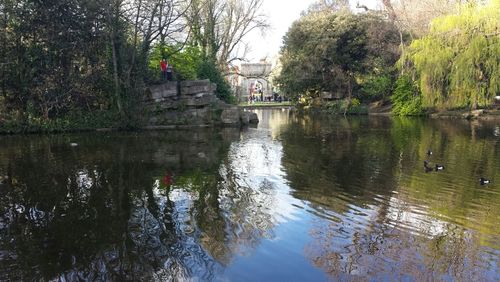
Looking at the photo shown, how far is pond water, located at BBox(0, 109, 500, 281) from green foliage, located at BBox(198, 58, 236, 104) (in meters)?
16.7

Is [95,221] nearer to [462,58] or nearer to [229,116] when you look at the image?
[229,116]

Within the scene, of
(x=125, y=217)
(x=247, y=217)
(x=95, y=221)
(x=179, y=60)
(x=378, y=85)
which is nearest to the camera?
(x=95, y=221)

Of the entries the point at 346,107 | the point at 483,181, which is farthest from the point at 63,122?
the point at 346,107

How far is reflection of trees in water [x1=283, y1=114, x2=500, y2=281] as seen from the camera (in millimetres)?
5461

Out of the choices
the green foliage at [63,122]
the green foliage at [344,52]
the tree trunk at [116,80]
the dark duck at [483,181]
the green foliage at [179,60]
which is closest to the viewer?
the dark duck at [483,181]

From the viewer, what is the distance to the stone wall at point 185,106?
947 inches

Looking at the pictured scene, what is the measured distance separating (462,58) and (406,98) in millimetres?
8295

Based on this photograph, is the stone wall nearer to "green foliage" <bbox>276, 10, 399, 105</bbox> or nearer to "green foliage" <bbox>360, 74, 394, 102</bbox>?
"green foliage" <bbox>276, 10, 399, 105</bbox>

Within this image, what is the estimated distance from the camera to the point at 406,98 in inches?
1510

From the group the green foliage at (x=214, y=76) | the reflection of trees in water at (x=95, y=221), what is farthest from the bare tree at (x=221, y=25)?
the reflection of trees in water at (x=95, y=221)

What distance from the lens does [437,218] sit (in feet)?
24.1

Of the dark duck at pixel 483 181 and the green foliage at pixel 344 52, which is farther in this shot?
the green foliage at pixel 344 52

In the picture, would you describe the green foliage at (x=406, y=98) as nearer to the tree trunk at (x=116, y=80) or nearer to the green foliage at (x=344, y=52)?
the green foliage at (x=344, y=52)

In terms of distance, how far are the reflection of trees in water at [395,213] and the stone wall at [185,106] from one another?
36.2 ft
